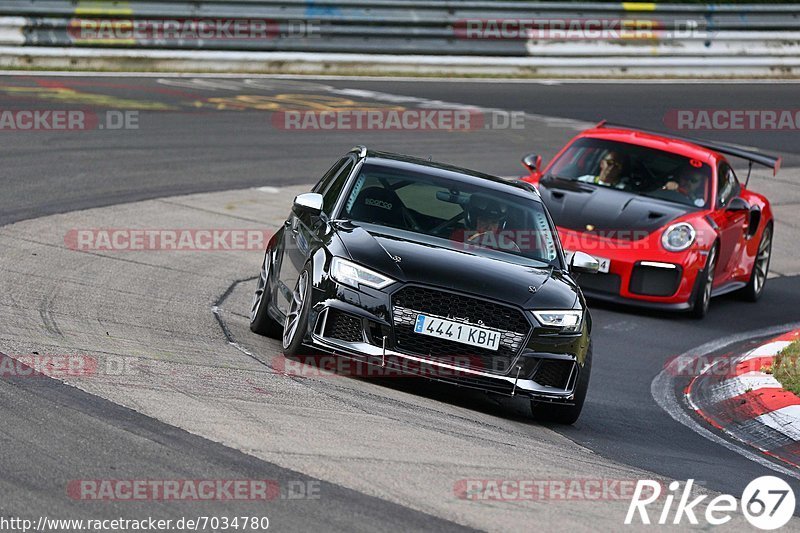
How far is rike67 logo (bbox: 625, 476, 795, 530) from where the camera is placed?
6.03 meters

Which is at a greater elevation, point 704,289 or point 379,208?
point 379,208

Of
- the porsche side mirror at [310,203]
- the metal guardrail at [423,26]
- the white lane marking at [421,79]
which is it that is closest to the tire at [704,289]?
the porsche side mirror at [310,203]

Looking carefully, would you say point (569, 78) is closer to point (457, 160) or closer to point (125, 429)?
point (457, 160)

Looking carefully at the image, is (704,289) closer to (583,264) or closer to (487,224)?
(583,264)

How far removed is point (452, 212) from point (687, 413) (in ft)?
7.14

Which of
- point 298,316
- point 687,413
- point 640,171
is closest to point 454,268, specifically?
point 298,316

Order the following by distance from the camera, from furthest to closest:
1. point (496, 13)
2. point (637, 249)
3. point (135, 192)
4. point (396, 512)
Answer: point (496, 13)
point (135, 192)
point (637, 249)
point (396, 512)

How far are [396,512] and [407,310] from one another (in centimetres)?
247

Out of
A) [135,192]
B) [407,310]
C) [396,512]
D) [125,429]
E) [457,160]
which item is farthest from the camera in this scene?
[457,160]

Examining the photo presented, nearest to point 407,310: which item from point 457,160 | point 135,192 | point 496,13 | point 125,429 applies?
point 125,429

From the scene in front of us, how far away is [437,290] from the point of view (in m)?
7.91

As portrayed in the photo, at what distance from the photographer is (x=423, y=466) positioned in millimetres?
6281

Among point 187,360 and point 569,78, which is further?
point 569,78

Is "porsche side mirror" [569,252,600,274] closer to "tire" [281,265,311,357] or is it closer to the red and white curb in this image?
the red and white curb
